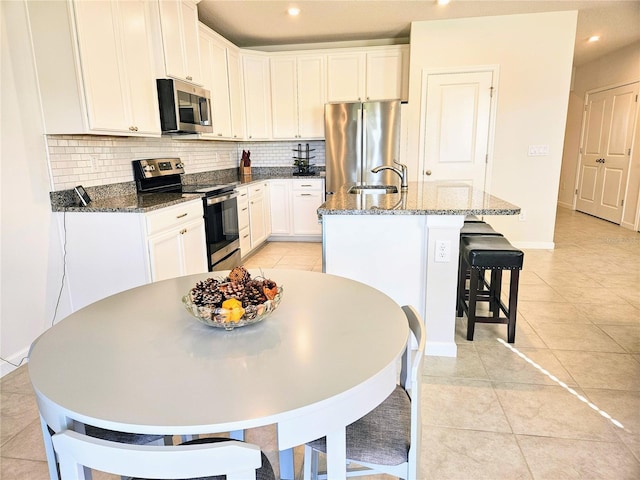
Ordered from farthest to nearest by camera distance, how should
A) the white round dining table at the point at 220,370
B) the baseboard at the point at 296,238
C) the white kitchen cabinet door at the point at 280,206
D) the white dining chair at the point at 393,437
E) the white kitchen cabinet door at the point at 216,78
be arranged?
the baseboard at the point at 296,238 < the white kitchen cabinet door at the point at 280,206 < the white kitchen cabinet door at the point at 216,78 < the white dining chair at the point at 393,437 < the white round dining table at the point at 220,370

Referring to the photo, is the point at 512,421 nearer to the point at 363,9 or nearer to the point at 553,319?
the point at 553,319

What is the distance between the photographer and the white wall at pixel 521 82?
439cm

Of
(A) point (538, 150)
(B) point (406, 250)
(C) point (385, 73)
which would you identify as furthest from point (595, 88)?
(B) point (406, 250)

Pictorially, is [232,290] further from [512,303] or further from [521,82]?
[521,82]

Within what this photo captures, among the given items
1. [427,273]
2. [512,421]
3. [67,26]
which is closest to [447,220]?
[427,273]

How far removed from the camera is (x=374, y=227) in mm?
2449

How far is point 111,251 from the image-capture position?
8.72 feet

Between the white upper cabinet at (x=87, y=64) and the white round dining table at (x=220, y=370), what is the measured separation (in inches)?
68.5

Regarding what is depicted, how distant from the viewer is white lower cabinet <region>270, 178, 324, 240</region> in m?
5.24

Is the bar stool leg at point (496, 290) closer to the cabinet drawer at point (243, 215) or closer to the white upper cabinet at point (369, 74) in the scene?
the cabinet drawer at point (243, 215)

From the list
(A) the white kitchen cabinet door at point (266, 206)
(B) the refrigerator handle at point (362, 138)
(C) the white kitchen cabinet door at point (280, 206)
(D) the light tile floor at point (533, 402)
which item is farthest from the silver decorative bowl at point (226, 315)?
(C) the white kitchen cabinet door at point (280, 206)

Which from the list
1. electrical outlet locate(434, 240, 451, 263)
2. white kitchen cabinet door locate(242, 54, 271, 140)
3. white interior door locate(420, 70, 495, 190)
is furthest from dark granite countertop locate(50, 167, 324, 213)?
white interior door locate(420, 70, 495, 190)

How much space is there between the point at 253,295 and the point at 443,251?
1526mm

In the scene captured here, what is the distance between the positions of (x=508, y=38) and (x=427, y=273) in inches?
134
